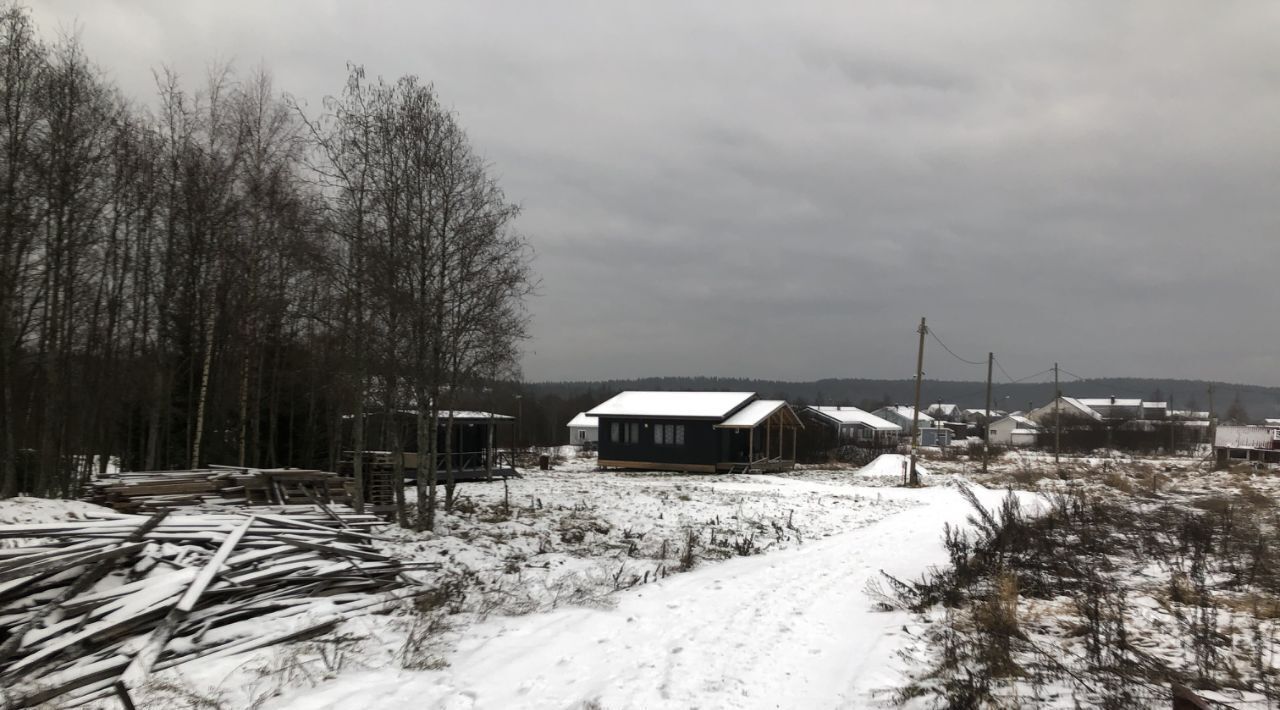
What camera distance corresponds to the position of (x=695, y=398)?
42.7 metres

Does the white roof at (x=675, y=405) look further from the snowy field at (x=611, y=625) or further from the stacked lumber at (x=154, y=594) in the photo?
the stacked lumber at (x=154, y=594)

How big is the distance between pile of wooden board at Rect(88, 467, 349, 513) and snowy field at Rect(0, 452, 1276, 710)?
2.23 ft

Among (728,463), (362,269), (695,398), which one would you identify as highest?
(362,269)

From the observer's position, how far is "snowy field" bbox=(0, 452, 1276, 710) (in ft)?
19.7

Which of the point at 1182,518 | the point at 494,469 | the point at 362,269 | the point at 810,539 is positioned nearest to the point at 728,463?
the point at 494,469

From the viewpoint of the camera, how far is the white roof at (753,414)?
37.8 m

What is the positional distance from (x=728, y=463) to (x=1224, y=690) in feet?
110

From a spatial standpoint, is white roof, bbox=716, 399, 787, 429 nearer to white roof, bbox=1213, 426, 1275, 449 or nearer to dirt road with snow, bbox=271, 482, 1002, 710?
dirt road with snow, bbox=271, 482, 1002, 710

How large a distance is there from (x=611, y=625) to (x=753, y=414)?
3178 centimetres

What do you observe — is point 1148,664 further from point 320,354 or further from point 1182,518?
point 320,354

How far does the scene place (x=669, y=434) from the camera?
39781 mm

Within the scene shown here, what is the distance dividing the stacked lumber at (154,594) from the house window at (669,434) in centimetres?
3009

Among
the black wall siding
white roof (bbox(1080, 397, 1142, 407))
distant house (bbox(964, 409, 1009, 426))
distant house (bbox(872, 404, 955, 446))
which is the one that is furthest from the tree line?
white roof (bbox(1080, 397, 1142, 407))

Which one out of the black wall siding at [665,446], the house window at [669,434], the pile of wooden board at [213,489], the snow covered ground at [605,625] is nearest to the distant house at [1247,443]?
the black wall siding at [665,446]
